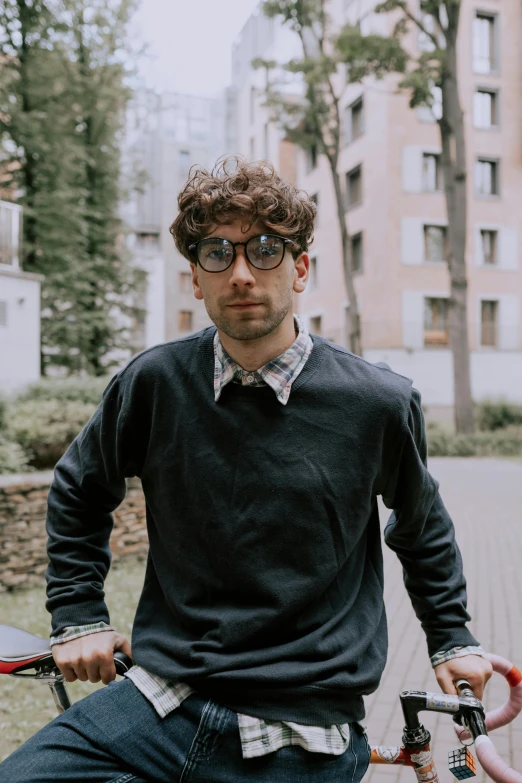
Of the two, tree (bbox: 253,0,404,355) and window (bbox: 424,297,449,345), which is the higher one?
tree (bbox: 253,0,404,355)

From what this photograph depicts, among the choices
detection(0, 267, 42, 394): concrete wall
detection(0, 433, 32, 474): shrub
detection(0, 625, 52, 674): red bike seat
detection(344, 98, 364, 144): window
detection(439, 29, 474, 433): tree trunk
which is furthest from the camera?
detection(344, 98, 364, 144): window

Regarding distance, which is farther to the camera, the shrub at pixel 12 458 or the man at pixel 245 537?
the shrub at pixel 12 458

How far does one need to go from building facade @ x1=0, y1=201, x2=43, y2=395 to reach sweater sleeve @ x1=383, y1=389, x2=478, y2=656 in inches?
554

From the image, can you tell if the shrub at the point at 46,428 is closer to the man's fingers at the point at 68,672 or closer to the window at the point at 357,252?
the man's fingers at the point at 68,672

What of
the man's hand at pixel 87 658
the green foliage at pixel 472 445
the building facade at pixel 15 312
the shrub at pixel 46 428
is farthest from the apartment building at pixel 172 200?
the man's hand at pixel 87 658

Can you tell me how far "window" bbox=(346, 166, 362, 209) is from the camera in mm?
35344

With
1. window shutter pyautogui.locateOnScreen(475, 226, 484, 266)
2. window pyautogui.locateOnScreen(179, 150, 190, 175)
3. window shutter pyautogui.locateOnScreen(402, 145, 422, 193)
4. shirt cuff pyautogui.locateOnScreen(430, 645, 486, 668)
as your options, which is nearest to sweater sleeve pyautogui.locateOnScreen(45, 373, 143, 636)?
shirt cuff pyautogui.locateOnScreen(430, 645, 486, 668)

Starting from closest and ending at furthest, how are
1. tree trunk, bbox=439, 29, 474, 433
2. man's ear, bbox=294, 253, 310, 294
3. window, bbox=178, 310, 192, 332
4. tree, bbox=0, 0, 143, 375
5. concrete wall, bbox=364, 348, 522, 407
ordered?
man's ear, bbox=294, 253, 310, 294 < tree trunk, bbox=439, 29, 474, 433 < tree, bbox=0, 0, 143, 375 < concrete wall, bbox=364, 348, 522, 407 < window, bbox=178, 310, 192, 332

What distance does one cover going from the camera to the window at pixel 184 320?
58.0 meters

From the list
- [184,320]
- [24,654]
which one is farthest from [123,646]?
[184,320]

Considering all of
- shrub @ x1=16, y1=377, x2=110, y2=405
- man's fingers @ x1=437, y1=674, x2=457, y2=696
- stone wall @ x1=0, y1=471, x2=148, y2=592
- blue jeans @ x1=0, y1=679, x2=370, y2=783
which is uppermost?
shrub @ x1=16, y1=377, x2=110, y2=405

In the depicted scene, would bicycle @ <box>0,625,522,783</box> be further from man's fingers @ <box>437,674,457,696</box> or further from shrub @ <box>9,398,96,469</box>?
shrub @ <box>9,398,96,469</box>

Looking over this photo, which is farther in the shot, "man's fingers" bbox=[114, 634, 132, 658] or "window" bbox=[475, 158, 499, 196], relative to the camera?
"window" bbox=[475, 158, 499, 196]

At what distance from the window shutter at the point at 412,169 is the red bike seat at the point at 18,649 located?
107 ft
